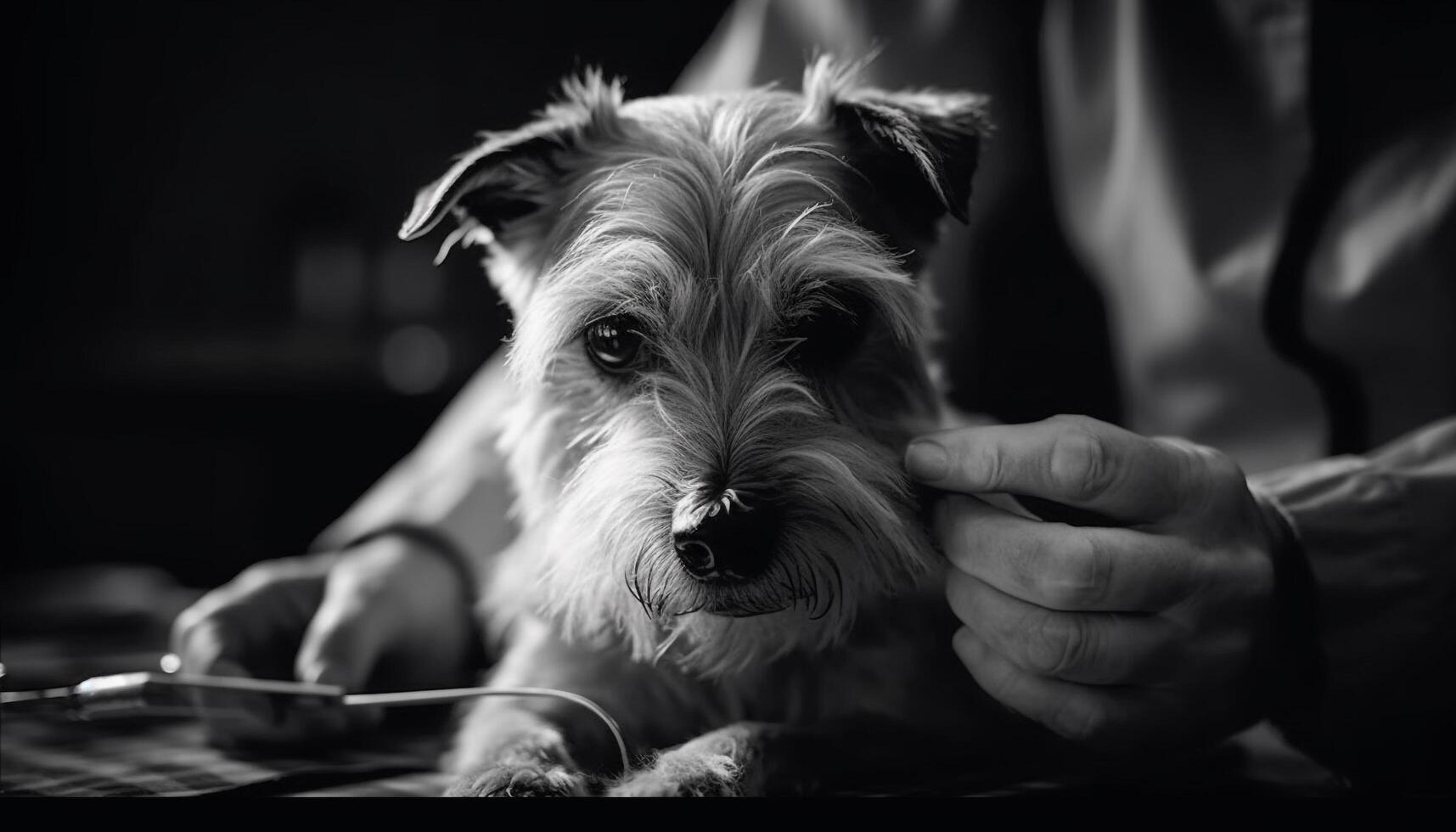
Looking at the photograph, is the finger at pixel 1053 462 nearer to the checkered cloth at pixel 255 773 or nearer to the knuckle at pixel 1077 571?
the knuckle at pixel 1077 571

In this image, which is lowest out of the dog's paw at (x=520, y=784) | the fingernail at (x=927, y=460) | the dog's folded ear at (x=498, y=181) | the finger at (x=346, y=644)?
the dog's paw at (x=520, y=784)

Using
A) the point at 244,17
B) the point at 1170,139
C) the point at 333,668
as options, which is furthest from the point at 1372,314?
the point at 244,17

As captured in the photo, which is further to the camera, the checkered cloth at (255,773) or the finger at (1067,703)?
the finger at (1067,703)

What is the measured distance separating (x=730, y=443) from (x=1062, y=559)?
1.17 feet

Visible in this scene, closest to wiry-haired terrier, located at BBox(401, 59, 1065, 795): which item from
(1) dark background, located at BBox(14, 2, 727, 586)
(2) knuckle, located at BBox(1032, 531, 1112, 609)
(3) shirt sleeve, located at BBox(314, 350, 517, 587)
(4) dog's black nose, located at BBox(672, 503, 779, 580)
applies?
(4) dog's black nose, located at BBox(672, 503, 779, 580)

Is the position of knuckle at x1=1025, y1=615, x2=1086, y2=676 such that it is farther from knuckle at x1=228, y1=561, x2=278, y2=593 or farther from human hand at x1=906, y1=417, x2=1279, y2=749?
knuckle at x1=228, y1=561, x2=278, y2=593

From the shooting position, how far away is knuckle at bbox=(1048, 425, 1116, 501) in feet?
3.05

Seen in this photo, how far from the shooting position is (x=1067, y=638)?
3.20ft

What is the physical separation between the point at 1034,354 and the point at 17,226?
1889mm

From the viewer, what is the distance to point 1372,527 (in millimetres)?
1216

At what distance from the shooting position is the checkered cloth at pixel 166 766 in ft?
2.94

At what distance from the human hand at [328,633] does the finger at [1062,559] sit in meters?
0.77

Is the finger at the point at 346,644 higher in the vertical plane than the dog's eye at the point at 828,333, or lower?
lower

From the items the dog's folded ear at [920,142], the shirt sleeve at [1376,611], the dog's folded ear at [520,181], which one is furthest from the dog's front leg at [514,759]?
the shirt sleeve at [1376,611]
